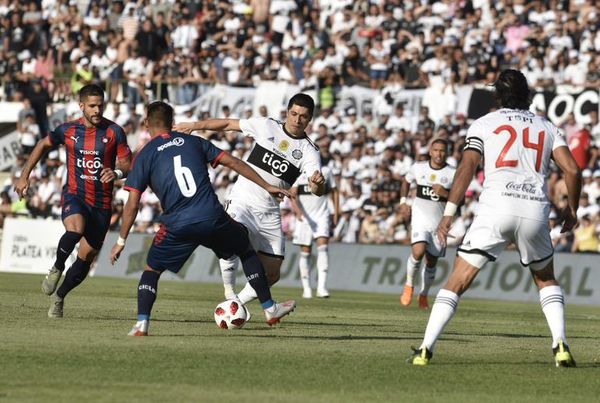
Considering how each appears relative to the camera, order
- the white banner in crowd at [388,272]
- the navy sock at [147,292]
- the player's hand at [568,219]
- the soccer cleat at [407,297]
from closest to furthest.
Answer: the player's hand at [568,219] < the navy sock at [147,292] < the soccer cleat at [407,297] < the white banner in crowd at [388,272]

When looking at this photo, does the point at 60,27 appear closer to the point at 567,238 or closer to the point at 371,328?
the point at 567,238

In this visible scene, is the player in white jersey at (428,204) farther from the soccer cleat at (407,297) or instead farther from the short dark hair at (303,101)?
the short dark hair at (303,101)

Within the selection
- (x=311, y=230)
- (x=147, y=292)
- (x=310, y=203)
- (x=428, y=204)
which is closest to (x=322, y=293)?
(x=311, y=230)

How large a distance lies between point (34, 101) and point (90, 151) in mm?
25938

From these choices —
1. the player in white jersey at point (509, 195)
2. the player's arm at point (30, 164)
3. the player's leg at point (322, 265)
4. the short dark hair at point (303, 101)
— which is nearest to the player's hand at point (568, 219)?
the player in white jersey at point (509, 195)

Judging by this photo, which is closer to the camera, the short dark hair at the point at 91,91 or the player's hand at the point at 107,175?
the player's hand at the point at 107,175

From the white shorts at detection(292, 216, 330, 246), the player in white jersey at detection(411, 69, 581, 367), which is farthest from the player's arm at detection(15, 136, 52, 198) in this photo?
the white shorts at detection(292, 216, 330, 246)

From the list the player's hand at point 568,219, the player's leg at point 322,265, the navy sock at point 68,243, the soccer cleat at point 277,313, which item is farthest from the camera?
the player's leg at point 322,265

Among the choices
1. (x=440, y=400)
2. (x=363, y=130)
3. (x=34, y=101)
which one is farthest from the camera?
Answer: (x=34, y=101)

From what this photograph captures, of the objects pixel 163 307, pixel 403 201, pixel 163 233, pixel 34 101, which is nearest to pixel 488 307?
pixel 403 201

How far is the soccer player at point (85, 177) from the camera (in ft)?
53.8

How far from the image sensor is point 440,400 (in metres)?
9.80

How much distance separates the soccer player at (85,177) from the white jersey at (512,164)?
5.70 metres

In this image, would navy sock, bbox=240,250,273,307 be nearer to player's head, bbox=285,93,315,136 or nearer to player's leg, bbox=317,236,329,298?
player's head, bbox=285,93,315,136
